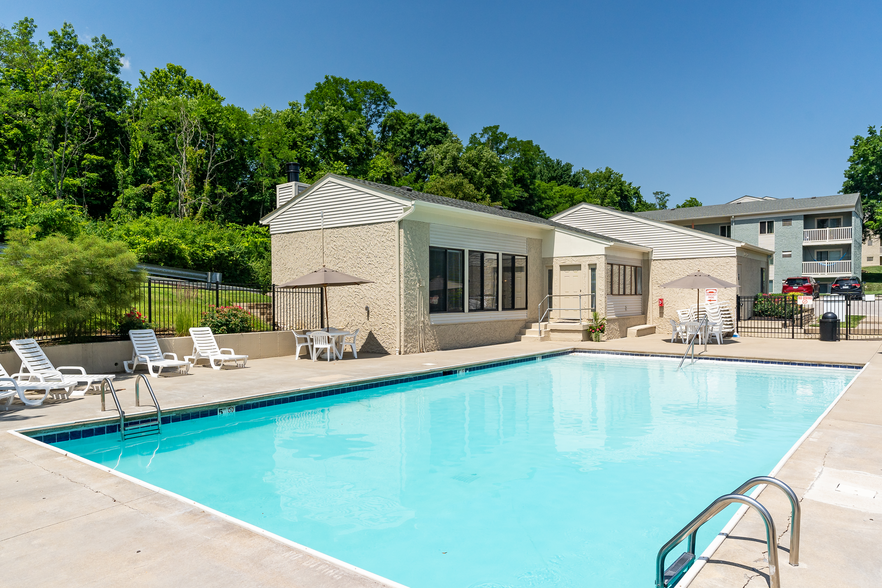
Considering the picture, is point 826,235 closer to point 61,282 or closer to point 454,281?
point 454,281

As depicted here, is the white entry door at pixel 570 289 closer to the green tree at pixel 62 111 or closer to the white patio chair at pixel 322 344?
the white patio chair at pixel 322 344

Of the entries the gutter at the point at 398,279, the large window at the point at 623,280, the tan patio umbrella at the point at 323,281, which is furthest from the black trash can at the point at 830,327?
the tan patio umbrella at the point at 323,281

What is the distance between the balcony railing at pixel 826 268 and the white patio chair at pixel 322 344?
38422 millimetres

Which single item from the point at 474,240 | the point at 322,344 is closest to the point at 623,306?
the point at 474,240

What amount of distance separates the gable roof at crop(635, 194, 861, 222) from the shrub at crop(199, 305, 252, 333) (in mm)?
29332

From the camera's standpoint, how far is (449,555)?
4.20 meters

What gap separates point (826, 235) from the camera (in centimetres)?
3838

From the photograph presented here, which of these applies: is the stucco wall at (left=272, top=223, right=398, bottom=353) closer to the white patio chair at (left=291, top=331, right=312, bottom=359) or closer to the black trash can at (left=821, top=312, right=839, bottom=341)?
the white patio chair at (left=291, top=331, right=312, bottom=359)

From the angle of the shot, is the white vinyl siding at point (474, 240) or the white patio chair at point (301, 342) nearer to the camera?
the white patio chair at point (301, 342)

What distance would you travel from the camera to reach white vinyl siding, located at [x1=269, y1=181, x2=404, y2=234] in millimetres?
14773

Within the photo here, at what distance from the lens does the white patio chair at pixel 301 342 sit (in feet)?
45.7

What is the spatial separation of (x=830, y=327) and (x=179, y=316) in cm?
1901

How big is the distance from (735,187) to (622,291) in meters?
38.7

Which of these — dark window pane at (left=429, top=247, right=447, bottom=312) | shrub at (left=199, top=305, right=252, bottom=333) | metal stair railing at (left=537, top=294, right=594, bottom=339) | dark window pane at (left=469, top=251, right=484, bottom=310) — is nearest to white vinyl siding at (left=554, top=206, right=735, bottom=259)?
metal stair railing at (left=537, top=294, right=594, bottom=339)
